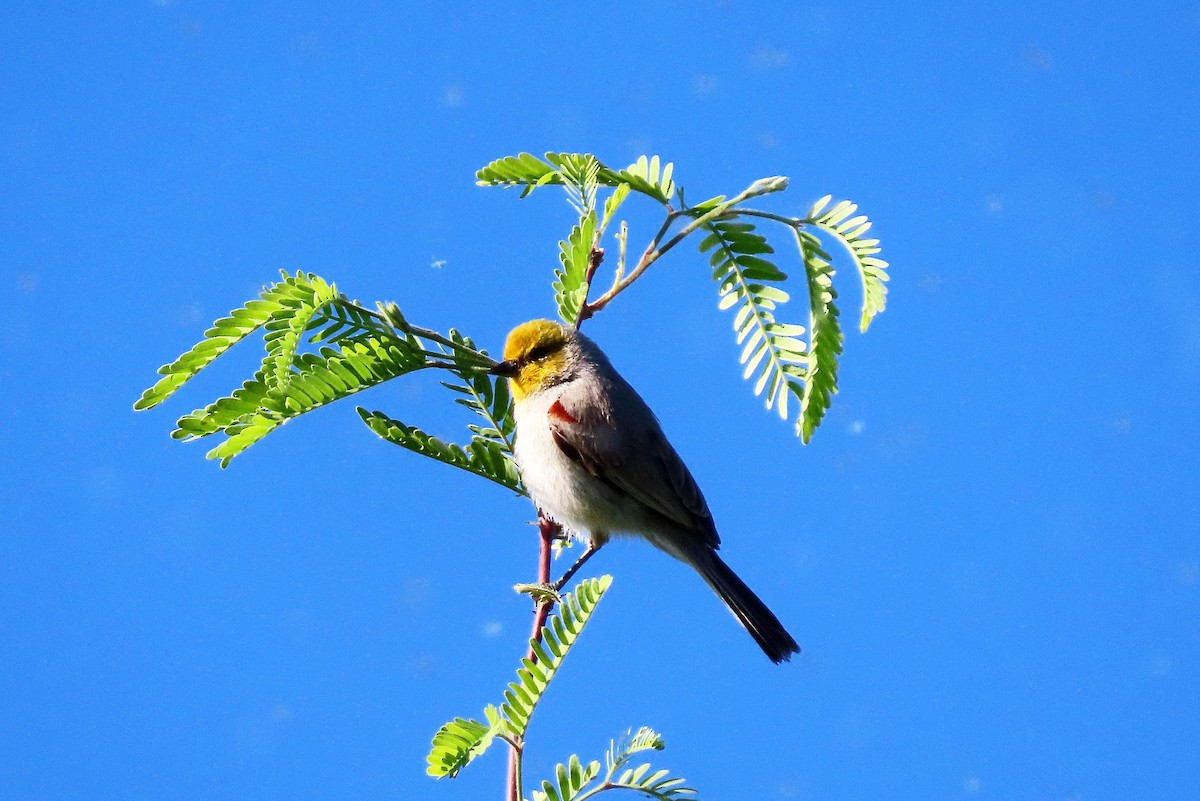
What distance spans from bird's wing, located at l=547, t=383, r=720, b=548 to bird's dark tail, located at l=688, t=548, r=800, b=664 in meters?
0.07

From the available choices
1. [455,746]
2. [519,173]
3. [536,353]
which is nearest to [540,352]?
[536,353]

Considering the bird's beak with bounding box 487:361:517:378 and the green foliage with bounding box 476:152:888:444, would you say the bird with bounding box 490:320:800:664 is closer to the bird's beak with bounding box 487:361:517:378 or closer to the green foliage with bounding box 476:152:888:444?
the bird's beak with bounding box 487:361:517:378

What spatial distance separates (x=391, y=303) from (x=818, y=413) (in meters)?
0.75

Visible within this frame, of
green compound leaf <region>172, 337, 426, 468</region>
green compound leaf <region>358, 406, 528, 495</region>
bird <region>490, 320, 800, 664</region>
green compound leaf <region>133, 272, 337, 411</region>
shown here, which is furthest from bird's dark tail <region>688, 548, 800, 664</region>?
green compound leaf <region>133, 272, 337, 411</region>

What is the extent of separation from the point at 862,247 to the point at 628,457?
96 centimetres

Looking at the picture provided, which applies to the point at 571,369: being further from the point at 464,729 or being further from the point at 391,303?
the point at 464,729

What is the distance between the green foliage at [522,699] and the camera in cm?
160

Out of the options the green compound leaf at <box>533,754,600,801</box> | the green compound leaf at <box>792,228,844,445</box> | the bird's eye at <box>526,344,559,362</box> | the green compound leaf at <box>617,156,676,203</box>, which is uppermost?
the bird's eye at <box>526,344,559,362</box>

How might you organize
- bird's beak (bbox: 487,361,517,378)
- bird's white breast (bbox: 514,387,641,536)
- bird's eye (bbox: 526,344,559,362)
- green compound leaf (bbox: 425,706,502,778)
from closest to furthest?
green compound leaf (bbox: 425,706,502,778) → bird's beak (bbox: 487,361,517,378) → bird's white breast (bbox: 514,387,641,536) → bird's eye (bbox: 526,344,559,362)

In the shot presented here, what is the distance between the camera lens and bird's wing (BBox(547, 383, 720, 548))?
104 inches

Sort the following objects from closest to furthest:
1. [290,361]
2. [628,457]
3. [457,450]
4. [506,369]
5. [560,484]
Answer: [290,361] < [457,450] < [506,369] < [560,484] < [628,457]

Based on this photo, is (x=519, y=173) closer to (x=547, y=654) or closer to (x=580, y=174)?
(x=580, y=174)

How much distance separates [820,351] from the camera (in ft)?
6.00

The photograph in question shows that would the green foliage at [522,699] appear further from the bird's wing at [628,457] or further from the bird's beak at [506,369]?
the bird's wing at [628,457]
